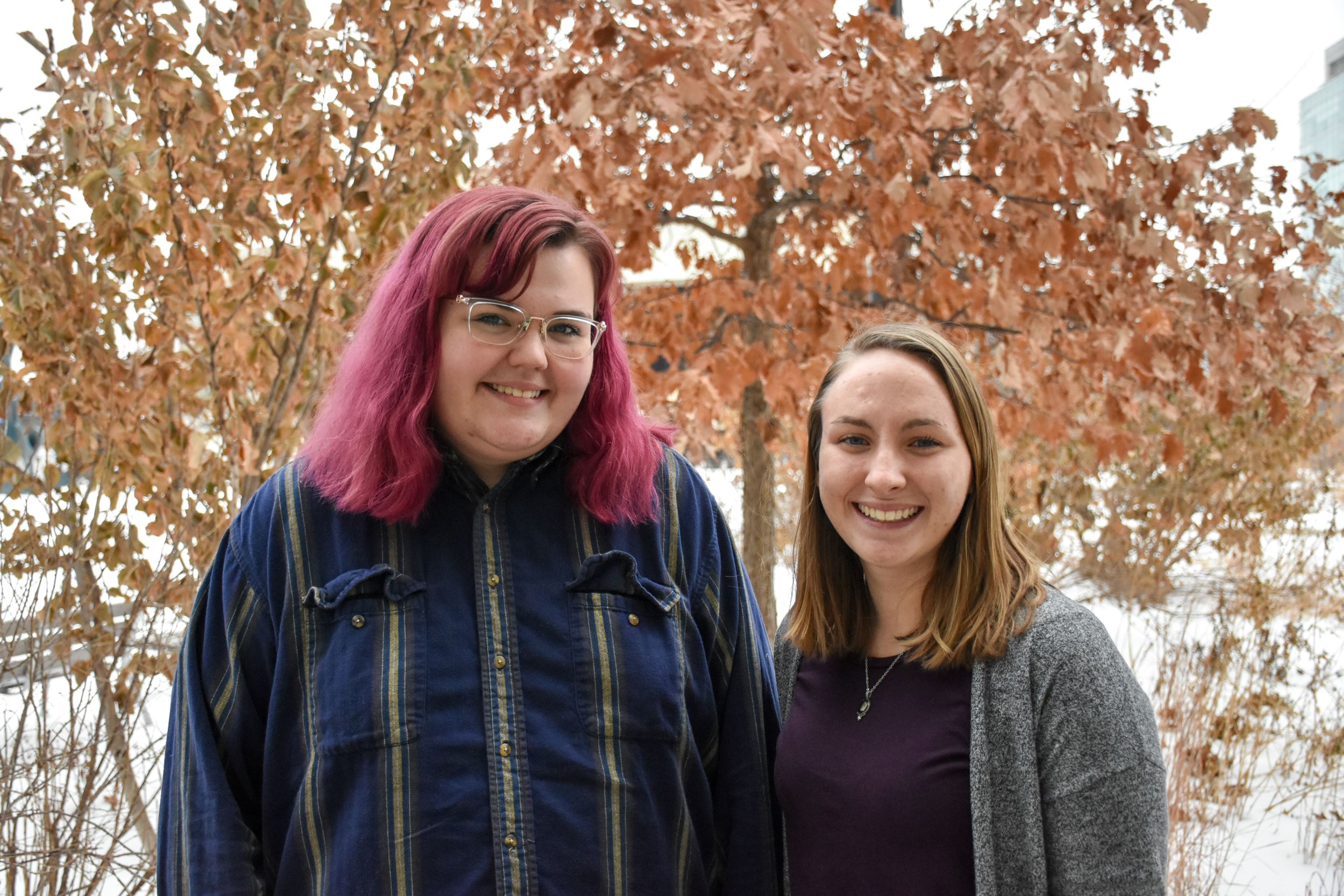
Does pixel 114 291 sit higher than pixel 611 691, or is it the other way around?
pixel 114 291

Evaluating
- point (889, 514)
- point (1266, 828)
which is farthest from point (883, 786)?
point (1266, 828)

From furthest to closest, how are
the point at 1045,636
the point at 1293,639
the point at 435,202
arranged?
the point at 1293,639 → the point at 435,202 → the point at 1045,636

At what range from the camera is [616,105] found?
2.84 m

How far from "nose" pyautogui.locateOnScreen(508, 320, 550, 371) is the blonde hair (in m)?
0.48

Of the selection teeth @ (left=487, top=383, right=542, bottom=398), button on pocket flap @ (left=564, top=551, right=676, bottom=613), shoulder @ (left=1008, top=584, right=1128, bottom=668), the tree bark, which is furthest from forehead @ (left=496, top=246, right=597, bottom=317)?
the tree bark

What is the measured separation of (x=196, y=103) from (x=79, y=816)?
1613 mm

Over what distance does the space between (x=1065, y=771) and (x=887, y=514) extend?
43cm

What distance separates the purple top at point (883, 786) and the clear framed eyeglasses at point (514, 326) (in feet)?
2.16

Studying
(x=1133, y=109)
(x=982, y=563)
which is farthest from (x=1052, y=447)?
(x=982, y=563)

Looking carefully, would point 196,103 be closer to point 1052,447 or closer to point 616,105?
point 616,105

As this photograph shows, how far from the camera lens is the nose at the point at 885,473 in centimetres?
154

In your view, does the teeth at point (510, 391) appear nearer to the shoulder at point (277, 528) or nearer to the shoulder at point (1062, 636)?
the shoulder at point (277, 528)

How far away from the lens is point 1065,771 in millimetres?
1364

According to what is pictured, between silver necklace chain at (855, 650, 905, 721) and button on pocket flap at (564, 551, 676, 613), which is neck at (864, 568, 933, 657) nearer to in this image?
silver necklace chain at (855, 650, 905, 721)
